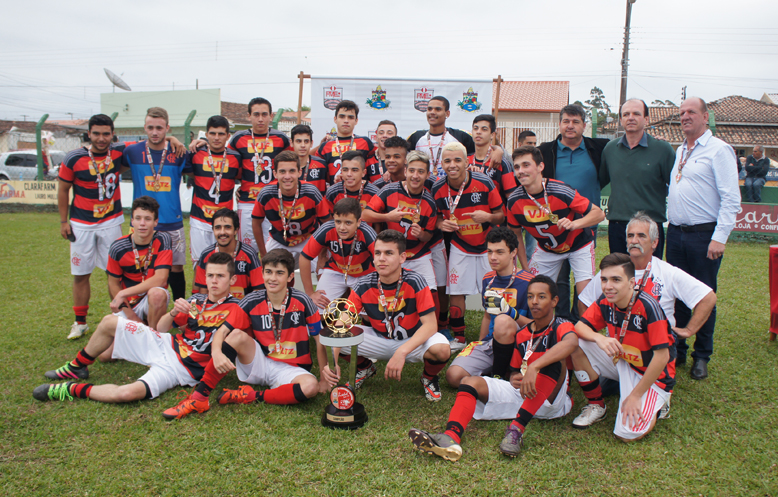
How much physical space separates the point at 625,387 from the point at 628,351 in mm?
245

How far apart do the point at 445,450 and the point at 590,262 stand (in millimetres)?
2332

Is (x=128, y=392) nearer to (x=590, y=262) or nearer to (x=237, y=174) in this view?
(x=237, y=174)

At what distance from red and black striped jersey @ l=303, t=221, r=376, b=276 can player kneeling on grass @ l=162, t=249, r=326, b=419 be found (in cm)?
60

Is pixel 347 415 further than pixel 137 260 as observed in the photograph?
No

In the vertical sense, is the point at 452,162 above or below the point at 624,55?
below

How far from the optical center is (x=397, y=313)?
145 inches

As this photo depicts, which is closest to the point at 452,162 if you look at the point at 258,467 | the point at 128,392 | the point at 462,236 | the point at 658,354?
the point at 462,236

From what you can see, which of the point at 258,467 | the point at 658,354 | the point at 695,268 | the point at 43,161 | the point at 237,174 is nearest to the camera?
the point at 258,467

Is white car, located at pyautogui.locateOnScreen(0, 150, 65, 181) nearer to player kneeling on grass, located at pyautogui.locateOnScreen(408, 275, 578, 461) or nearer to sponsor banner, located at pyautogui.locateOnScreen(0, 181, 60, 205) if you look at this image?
sponsor banner, located at pyautogui.locateOnScreen(0, 181, 60, 205)

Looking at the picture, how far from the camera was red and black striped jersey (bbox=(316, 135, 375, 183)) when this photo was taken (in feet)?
17.8

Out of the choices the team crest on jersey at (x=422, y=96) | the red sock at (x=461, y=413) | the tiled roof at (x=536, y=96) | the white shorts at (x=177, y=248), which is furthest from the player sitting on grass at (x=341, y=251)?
the tiled roof at (x=536, y=96)

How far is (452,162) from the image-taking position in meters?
4.29

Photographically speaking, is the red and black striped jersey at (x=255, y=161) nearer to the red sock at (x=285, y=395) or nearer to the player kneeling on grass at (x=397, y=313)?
the player kneeling on grass at (x=397, y=313)

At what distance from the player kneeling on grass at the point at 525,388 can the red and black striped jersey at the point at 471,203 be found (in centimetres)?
140
